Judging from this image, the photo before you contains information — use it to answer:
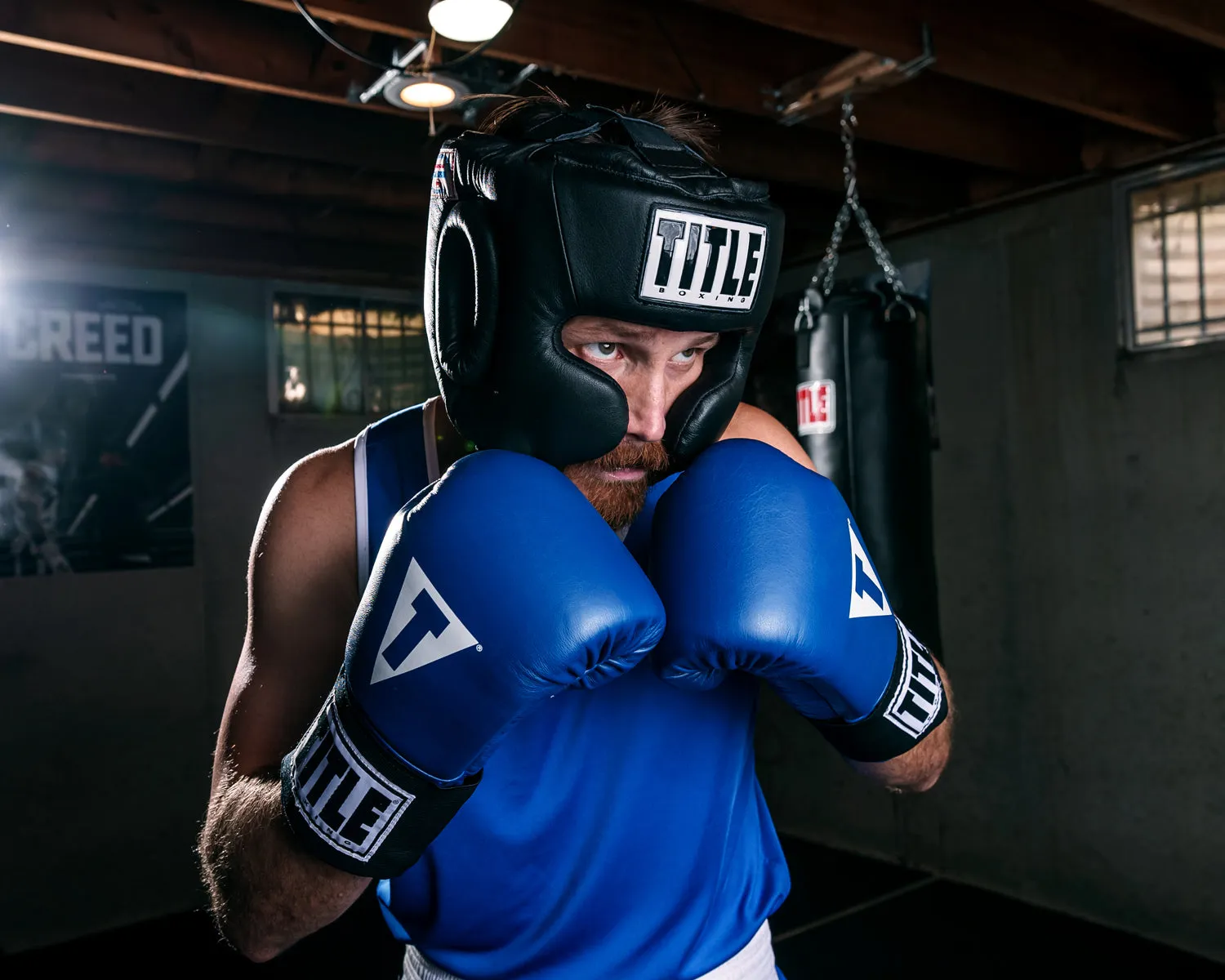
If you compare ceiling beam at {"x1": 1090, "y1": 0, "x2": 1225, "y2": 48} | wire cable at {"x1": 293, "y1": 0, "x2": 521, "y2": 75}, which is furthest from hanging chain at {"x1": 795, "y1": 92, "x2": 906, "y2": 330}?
wire cable at {"x1": 293, "y1": 0, "x2": 521, "y2": 75}

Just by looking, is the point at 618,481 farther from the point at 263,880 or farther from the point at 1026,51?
the point at 1026,51

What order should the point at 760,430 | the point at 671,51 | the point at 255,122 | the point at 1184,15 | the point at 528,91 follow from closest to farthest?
1. the point at 760,430
2. the point at 1184,15
3. the point at 671,51
4. the point at 528,91
5. the point at 255,122

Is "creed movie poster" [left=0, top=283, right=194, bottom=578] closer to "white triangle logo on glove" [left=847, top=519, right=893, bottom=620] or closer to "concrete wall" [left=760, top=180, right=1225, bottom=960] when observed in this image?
"concrete wall" [left=760, top=180, right=1225, bottom=960]

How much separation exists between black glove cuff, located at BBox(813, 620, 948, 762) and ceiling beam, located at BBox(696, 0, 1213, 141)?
1.47 m

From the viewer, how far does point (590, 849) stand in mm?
1172

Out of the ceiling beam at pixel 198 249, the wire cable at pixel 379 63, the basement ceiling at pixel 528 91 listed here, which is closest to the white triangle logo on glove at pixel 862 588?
the wire cable at pixel 379 63

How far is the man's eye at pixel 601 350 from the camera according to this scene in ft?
3.58

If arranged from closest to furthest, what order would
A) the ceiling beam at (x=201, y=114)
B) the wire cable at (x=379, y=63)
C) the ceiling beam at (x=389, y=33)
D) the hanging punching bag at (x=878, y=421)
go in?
the wire cable at (x=379, y=63), the ceiling beam at (x=389, y=33), the ceiling beam at (x=201, y=114), the hanging punching bag at (x=878, y=421)

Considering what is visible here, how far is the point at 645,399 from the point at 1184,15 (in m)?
2.02

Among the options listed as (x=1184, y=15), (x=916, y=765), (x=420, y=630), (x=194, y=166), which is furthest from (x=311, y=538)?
(x=194, y=166)

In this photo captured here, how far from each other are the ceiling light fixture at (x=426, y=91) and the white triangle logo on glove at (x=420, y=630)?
163 centimetres

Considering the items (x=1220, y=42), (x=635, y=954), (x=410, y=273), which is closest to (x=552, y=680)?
(x=635, y=954)

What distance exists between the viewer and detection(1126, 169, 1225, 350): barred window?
3.19m

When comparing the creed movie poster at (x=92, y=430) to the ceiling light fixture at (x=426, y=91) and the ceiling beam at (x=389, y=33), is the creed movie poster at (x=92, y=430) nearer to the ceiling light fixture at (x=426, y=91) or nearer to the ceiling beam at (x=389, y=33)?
the ceiling beam at (x=389, y=33)
